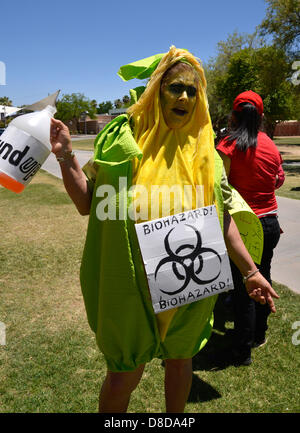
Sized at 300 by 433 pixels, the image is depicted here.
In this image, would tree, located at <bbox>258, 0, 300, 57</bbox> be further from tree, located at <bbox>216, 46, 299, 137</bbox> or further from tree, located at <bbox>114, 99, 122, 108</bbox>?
tree, located at <bbox>114, 99, 122, 108</bbox>

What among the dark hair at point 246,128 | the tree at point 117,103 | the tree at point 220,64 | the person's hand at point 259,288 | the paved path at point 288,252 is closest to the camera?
the person's hand at point 259,288

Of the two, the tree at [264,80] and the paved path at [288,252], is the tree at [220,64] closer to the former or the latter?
the tree at [264,80]

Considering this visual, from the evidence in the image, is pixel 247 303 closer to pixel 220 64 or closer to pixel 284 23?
pixel 284 23

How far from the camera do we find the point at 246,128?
2455 millimetres

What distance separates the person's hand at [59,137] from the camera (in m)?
1.49

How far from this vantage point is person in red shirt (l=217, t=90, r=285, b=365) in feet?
7.93

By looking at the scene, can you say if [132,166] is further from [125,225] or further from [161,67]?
[161,67]

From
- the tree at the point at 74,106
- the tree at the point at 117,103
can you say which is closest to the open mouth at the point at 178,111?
the tree at the point at 74,106

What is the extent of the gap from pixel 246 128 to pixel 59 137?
4.70ft

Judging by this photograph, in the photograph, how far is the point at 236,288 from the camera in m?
2.58

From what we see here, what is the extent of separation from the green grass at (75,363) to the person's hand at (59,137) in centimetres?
161

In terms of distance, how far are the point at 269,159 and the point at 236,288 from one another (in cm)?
94

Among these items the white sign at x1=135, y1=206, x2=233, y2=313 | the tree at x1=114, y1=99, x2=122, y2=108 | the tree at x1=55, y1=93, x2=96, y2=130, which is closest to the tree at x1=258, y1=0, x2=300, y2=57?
the white sign at x1=135, y1=206, x2=233, y2=313

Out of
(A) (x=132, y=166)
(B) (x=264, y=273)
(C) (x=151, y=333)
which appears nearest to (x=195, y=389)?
(B) (x=264, y=273)
